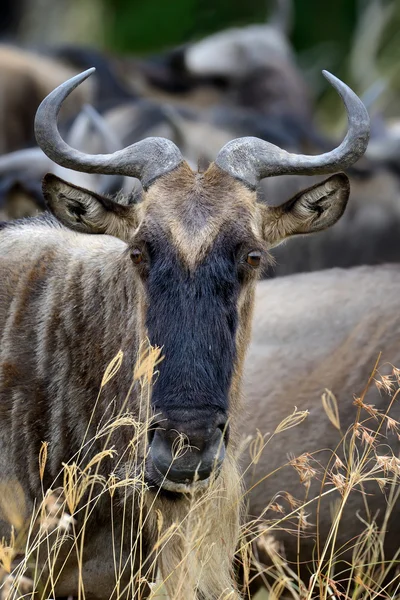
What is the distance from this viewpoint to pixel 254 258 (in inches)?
167

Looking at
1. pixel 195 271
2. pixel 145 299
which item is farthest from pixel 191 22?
pixel 195 271

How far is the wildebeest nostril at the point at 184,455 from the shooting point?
378cm

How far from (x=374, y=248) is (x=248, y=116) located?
3.37 m

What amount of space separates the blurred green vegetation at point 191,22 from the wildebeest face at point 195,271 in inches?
814

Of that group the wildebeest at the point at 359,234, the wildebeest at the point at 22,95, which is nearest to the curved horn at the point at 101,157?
the wildebeest at the point at 359,234

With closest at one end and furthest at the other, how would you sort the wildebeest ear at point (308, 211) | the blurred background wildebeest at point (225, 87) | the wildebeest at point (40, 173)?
the wildebeest ear at point (308, 211)
the wildebeest at point (40, 173)
the blurred background wildebeest at point (225, 87)

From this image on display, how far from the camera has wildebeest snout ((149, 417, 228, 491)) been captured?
378 centimetres

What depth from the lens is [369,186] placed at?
10430 millimetres

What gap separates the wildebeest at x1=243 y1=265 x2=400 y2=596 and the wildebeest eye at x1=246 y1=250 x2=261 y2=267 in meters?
1.42

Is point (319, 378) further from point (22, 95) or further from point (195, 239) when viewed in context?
point (22, 95)

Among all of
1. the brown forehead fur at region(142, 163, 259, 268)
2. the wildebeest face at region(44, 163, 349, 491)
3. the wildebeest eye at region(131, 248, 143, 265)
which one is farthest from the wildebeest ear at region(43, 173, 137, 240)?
the wildebeest eye at region(131, 248, 143, 265)

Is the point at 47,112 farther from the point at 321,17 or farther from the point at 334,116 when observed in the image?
the point at 321,17

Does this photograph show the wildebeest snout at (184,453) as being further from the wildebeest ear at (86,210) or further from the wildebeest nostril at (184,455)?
the wildebeest ear at (86,210)

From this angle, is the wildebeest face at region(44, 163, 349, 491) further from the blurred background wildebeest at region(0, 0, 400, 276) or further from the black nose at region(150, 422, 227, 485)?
the blurred background wildebeest at region(0, 0, 400, 276)
